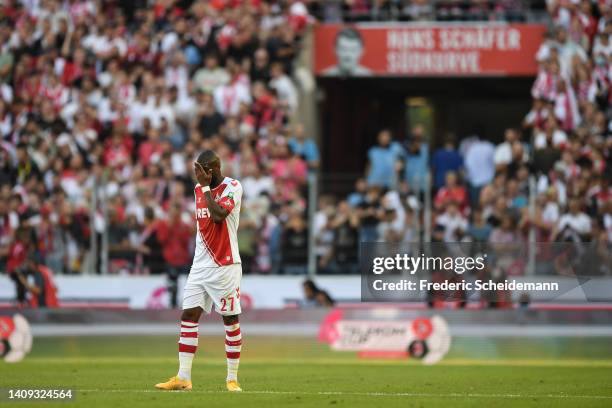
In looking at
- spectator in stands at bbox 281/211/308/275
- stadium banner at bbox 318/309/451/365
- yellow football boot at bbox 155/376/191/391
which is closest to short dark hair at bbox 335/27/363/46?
spectator in stands at bbox 281/211/308/275

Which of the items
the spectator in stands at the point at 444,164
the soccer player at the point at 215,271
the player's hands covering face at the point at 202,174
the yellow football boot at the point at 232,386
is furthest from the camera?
the spectator in stands at the point at 444,164

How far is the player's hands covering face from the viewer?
13.4 m

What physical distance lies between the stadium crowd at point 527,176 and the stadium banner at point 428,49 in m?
1.87

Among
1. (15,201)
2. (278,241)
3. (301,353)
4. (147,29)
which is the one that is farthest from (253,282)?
(147,29)

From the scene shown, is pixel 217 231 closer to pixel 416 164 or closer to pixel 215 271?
pixel 215 271

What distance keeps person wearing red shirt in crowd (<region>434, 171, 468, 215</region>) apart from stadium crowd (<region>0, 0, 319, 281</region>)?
7.97 ft

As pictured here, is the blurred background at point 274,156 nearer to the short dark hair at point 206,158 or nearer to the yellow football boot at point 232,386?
the yellow football boot at point 232,386

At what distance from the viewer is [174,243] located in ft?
79.4

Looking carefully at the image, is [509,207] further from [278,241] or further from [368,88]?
[368,88]

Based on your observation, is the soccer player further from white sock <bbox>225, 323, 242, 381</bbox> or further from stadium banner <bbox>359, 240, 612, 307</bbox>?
stadium banner <bbox>359, 240, 612, 307</bbox>

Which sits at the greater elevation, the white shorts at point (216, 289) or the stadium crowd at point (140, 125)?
the stadium crowd at point (140, 125)

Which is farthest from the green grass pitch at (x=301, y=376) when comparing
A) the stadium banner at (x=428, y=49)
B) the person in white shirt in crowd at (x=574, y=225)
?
the stadium banner at (x=428, y=49)

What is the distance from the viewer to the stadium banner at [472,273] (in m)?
14.2

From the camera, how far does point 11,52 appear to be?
93.4ft
